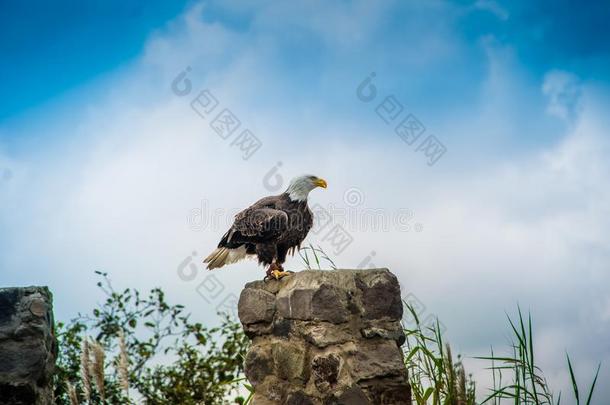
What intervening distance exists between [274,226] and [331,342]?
3.90ft

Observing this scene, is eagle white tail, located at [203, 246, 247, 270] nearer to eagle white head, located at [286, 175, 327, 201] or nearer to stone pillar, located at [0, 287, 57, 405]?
eagle white head, located at [286, 175, 327, 201]

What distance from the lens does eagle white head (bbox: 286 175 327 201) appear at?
5145mm

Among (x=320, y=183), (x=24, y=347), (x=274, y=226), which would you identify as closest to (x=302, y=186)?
(x=320, y=183)

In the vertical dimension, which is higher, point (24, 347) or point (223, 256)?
point (223, 256)

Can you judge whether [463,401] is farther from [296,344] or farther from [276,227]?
[276,227]

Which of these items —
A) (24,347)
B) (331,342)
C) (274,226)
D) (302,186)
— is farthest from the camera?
(302,186)

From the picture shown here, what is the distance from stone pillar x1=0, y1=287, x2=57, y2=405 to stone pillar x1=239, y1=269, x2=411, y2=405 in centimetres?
139

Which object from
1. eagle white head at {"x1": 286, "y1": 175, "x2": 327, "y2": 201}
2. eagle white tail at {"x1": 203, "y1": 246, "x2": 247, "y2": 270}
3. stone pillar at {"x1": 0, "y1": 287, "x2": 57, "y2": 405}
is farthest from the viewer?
eagle white tail at {"x1": 203, "y1": 246, "x2": 247, "y2": 270}

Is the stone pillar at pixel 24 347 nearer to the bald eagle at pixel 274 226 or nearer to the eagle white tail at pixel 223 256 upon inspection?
the eagle white tail at pixel 223 256

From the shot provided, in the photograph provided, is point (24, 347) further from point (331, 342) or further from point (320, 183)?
point (320, 183)

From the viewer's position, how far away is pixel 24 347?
4.38 m

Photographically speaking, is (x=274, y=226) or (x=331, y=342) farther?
(x=274, y=226)

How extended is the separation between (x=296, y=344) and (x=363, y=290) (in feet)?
1.73

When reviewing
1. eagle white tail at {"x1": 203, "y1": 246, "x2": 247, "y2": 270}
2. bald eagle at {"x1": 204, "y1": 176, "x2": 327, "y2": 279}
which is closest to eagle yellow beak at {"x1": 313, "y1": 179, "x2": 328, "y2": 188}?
bald eagle at {"x1": 204, "y1": 176, "x2": 327, "y2": 279}
